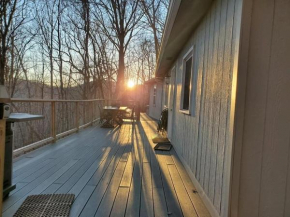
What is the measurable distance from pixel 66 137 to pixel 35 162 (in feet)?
7.41

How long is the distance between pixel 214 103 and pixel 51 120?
3.89 m

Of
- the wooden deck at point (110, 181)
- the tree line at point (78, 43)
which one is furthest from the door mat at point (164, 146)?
the tree line at point (78, 43)

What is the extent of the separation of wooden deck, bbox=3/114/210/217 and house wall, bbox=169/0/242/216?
322 millimetres

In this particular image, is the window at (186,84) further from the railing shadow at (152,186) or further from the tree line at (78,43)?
the tree line at (78,43)

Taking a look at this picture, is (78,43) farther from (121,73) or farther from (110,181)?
(110,181)

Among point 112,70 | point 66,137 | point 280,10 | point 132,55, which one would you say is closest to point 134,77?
point 132,55

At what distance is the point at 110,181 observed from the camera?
2775mm

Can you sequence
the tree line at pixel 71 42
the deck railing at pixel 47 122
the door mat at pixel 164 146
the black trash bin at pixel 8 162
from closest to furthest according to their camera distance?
the black trash bin at pixel 8 162
the deck railing at pixel 47 122
the door mat at pixel 164 146
the tree line at pixel 71 42

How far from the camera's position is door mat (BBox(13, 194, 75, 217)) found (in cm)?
194

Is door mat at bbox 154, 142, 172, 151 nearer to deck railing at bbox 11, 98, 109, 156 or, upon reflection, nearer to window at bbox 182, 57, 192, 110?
window at bbox 182, 57, 192, 110

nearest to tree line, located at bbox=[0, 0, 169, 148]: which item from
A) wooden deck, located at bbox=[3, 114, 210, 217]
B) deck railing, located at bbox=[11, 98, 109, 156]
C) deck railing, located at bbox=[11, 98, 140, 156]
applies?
deck railing, located at bbox=[11, 98, 109, 156]

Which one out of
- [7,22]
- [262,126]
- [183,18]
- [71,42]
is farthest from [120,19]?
[262,126]

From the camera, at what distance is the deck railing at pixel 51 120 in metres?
4.56

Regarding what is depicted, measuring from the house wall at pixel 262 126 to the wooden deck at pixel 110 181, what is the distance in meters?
0.65
